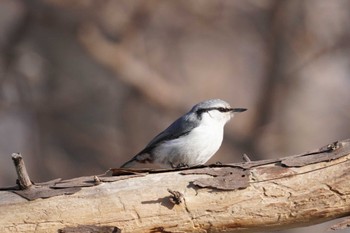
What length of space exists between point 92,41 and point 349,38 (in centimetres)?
266

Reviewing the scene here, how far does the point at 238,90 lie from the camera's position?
10.2 m

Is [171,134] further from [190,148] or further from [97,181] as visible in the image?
[97,181]

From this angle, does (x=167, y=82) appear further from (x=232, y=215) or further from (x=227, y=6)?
(x=232, y=215)

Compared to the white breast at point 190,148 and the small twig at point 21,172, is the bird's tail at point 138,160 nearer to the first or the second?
the white breast at point 190,148

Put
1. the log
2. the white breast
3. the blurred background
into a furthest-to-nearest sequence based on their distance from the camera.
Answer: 1. the blurred background
2. the white breast
3. the log

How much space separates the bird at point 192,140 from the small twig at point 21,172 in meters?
1.59

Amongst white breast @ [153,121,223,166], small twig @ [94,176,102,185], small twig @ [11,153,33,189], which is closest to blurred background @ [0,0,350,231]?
white breast @ [153,121,223,166]

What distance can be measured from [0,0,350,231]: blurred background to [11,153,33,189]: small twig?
5.24 metres

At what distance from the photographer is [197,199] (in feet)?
14.3

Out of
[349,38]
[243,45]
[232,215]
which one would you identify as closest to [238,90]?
[243,45]

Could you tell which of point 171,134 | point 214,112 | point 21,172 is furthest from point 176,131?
point 21,172

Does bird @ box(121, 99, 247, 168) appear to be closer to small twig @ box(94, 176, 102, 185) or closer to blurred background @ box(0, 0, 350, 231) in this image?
small twig @ box(94, 176, 102, 185)

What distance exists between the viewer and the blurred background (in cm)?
964

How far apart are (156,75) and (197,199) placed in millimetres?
5521
